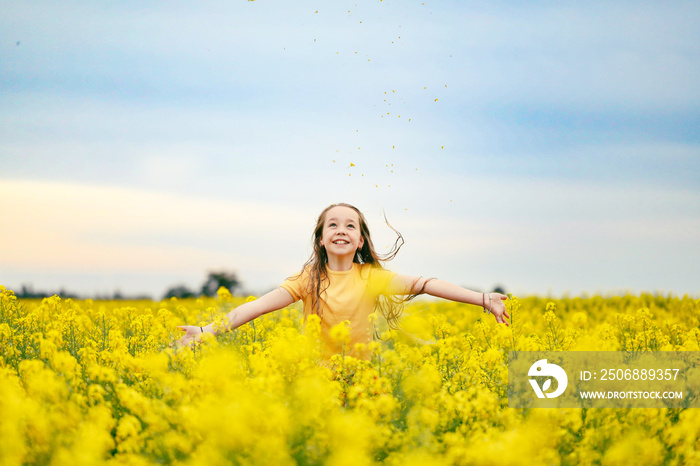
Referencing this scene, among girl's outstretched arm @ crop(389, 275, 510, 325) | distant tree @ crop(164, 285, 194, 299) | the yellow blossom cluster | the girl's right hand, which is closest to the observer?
the yellow blossom cluster

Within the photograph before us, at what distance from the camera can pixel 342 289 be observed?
4.95 meters

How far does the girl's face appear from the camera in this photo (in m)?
4.93

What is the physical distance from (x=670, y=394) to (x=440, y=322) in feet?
8.02

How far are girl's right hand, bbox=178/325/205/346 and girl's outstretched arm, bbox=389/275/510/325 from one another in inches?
60.2

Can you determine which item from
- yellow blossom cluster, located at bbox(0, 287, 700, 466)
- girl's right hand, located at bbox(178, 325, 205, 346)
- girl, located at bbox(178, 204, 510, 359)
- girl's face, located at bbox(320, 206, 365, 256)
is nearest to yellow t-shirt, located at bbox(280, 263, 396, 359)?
girl, located at bbox(178, 204, 510, 359)

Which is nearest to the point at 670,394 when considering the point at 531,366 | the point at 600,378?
the point at 600,378

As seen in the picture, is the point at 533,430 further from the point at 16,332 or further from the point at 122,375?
the point at 16,332

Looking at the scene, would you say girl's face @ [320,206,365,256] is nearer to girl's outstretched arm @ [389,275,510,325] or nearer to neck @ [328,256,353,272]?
neck @ [328,256,353,272]

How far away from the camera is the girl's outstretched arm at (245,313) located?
448 centimetres

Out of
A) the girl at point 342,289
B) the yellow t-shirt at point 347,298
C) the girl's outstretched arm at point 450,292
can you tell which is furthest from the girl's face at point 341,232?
the girl's outstretched arm at point 450,292

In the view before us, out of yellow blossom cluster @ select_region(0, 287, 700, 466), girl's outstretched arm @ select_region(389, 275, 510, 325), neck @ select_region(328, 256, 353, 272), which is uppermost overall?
neck @ select_region(328, 256, 353, 272)

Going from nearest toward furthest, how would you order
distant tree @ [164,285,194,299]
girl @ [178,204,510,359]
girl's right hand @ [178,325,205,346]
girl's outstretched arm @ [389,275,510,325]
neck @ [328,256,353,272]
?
girl's right hand @ [178,325,205,346] < girl's outstretched arm @ [389,275,510,325] < girl @ [178,204,510,359] < neck @ [328,256,353,272] < distant tree @ [164,285,194,299]

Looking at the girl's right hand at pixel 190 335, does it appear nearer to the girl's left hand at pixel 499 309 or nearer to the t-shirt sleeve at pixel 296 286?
the t-shirt sleeve at pixel 296 286

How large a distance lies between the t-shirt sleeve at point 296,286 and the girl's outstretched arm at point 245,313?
0.03 meters
